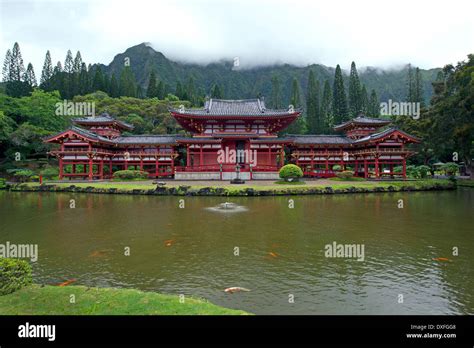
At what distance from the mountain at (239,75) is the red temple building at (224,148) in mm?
108274

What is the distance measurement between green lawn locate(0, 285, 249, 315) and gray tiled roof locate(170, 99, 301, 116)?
32.6 m

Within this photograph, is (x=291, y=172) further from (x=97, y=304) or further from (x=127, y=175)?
(x=97, y=304)

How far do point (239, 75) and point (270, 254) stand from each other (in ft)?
548

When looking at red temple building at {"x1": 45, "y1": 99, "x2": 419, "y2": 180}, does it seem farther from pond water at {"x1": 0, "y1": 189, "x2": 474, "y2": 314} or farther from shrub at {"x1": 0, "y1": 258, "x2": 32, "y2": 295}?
shrub at {"x1": 0, "y1": 258, "x2": 32, "y2": 295}

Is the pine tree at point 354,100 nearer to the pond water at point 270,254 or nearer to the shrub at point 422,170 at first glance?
the shrub at point 422,170

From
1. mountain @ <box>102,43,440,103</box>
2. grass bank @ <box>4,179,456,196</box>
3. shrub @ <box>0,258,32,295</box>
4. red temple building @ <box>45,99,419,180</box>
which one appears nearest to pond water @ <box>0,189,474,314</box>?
shrub @ <box>0,258,32,295</box>

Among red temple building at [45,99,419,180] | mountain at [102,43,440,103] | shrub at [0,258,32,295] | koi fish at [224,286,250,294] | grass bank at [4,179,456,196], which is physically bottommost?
koi fish at [224,286,250,294]

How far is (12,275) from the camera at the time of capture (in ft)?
20.6

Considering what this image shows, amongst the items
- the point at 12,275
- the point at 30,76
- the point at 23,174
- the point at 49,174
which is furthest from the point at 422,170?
the point at 30,76

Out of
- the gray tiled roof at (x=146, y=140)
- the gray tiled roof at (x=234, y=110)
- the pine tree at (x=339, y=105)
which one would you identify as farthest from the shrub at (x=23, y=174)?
the pine tree at (x=339, y=105)

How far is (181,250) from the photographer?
10.0 m

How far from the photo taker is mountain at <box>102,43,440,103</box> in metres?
152

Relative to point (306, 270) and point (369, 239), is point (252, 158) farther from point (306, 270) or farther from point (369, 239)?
point (306, 270)
